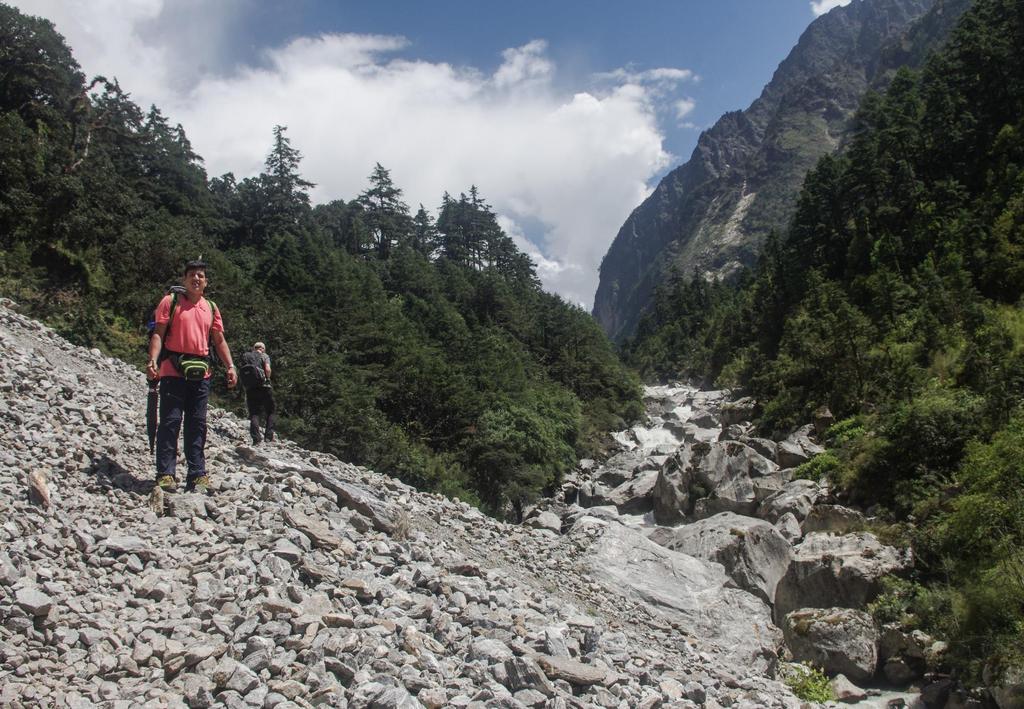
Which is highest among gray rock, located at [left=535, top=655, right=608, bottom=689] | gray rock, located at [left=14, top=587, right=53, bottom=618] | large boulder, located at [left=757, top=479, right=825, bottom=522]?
large boulder, located at [left=757, top=479, right=825, bottom=522]

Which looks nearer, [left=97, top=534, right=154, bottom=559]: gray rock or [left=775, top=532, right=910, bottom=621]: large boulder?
[left=97, top=534, right=154, bottom=559]: gray rock

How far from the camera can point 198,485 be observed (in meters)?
8.47

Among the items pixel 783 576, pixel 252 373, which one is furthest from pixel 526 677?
pixel 783 576

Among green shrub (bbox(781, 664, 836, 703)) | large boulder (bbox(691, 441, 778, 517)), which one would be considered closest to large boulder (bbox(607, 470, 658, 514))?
large boulder (bbox(691, 441, 778, 517))

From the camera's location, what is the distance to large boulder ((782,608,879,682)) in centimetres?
1162

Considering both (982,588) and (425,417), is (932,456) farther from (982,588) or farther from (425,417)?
(425,417)

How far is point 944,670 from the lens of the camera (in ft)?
36.2

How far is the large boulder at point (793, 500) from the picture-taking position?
2000 centimetres

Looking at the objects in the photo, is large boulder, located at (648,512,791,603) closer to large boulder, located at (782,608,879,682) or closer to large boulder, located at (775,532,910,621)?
large boulder, located at (775,532,910,621)

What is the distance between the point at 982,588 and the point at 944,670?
1733 millimetres

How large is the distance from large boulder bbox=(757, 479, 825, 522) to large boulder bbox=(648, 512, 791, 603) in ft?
9.29

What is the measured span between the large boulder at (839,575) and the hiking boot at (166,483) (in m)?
12.1

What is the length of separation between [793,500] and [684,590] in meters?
8.71

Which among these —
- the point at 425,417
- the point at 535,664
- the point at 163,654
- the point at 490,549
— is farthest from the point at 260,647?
the point at 425,417
